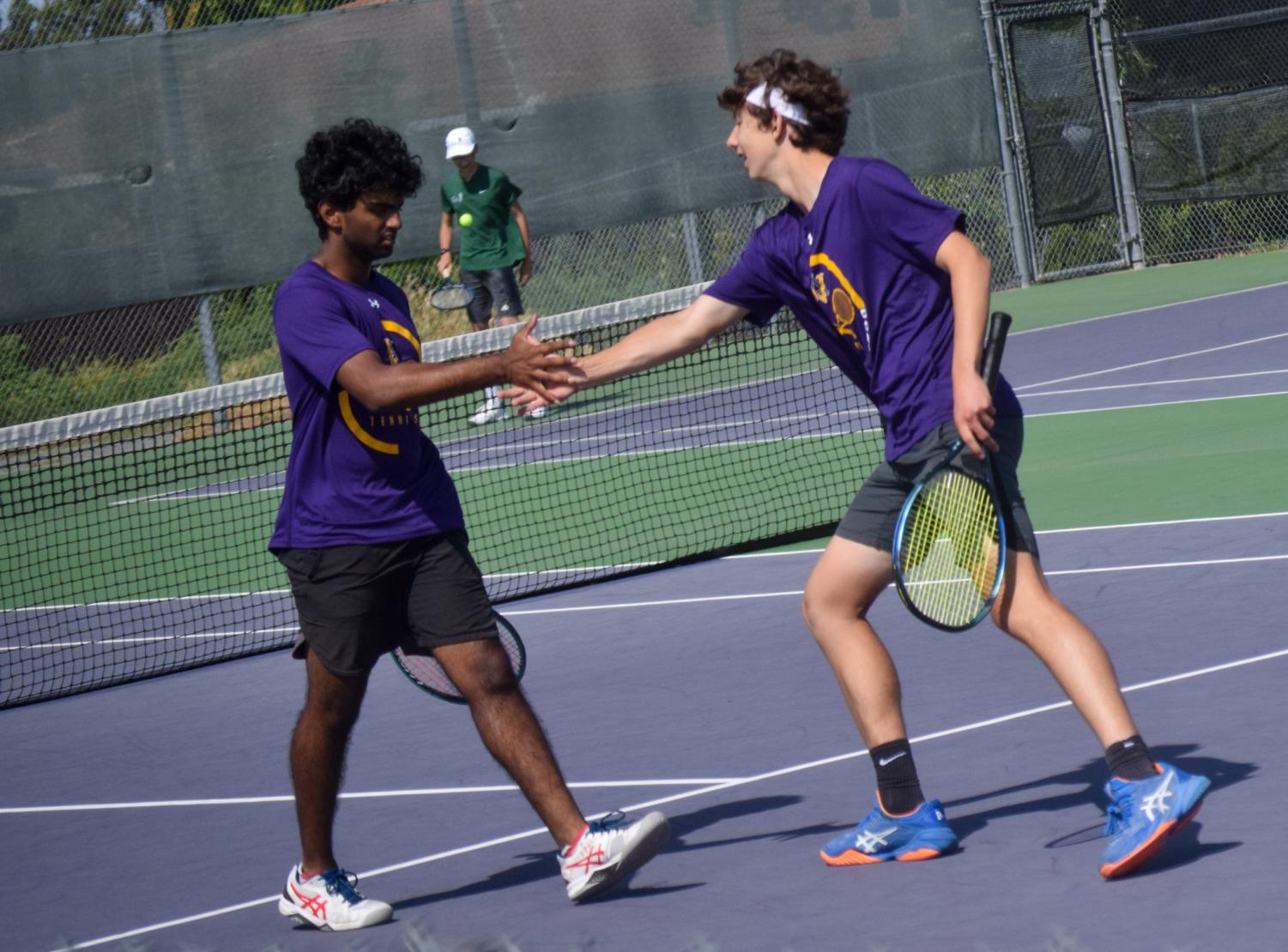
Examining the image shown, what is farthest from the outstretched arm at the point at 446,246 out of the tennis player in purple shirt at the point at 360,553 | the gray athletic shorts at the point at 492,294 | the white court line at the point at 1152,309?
the tennis player in purple shirt at the point at 360,553

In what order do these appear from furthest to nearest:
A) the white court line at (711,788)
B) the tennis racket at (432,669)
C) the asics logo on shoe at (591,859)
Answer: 1. the tennis racket at (432,669)
2. the white court line at (711,788)
3. the asics logo on shoe at (591,859)

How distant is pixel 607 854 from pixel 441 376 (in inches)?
38.5

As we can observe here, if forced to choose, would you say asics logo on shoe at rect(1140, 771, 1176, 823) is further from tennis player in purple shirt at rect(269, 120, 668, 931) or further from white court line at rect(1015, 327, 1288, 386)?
white court line at rect(1015, 327, 1288, 386)

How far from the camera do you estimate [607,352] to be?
14.4 ft

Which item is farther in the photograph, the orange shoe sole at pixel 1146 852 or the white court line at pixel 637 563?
the white court line at pixel 637 563

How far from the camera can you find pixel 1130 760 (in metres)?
3.77

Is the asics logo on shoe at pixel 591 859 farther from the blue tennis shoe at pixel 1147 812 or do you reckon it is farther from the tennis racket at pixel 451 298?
the tennis racket at pixel 451 298

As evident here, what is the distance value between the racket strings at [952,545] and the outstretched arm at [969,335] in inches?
4.2

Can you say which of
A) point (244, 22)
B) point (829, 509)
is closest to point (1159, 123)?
point (244, 22)

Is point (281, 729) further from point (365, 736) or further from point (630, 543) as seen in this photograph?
point (630, 543)

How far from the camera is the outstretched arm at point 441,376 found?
3.89m

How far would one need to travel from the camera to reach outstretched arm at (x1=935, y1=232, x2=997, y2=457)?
3750mm

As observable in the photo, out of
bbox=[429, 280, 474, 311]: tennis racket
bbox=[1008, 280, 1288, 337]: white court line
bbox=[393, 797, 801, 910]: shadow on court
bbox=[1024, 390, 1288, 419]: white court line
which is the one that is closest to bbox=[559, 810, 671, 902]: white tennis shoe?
bbox=[393, 797, 801, 910]: shadow on court

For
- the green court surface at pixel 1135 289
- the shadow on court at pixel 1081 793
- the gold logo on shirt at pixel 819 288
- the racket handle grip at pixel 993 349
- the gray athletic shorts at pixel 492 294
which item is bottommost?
the shadow on court at pixel 1081 793
